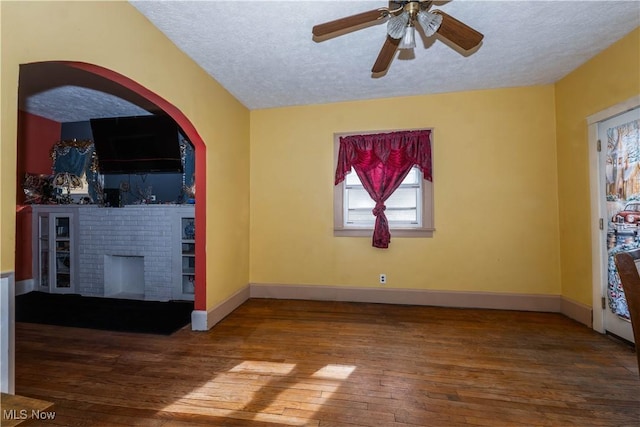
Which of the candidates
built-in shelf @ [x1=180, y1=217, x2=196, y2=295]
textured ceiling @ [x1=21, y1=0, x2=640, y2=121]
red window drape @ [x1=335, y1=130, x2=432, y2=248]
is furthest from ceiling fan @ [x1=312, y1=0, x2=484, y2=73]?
built-in shelf @ [x1=180, y1=217, x2=196, y2=295]

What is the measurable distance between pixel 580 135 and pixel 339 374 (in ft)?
11.3

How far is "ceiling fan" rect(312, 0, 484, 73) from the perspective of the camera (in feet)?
5.63

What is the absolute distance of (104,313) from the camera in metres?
3.33

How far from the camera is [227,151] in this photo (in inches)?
132

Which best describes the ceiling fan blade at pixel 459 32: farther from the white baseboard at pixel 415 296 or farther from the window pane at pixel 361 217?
the white baseboard at pixel 415 296

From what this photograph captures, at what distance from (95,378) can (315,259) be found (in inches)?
97.6

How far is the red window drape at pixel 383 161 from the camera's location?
11.5 feet

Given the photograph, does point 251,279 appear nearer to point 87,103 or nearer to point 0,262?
point 0,262

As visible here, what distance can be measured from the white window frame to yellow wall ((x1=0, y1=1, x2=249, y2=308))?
1282 millimetres

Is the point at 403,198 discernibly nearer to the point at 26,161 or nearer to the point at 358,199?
the point at 358,199

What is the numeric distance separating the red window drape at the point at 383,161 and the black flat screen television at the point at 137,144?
255 centimetres

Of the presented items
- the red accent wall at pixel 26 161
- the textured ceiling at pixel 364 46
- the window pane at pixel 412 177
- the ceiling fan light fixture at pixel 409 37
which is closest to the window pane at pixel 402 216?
the window pane at pixel 412 177

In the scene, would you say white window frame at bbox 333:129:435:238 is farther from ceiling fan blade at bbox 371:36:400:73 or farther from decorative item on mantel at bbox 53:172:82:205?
decorative item on mantel at bbox 53:172:82:205

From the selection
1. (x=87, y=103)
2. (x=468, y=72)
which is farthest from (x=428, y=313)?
(x=87, y=103)
